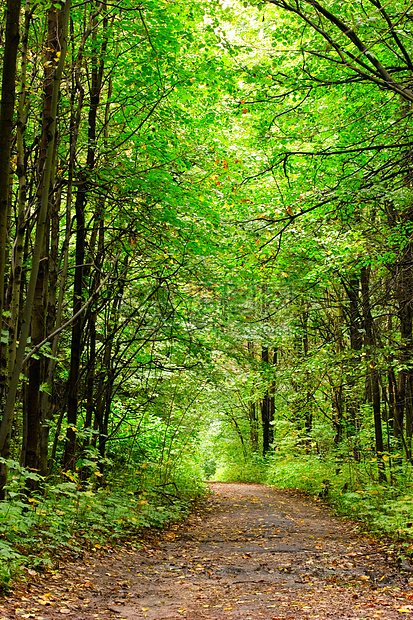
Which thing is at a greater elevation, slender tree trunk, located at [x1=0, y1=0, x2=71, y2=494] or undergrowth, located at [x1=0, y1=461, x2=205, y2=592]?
slender tree trunk, located at [x1=0, y1=0, x2=71, y2=494]

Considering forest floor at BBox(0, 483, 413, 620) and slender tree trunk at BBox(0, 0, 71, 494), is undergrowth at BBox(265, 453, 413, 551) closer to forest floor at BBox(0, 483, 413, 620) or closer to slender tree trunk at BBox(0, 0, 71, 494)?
forest floor at BBox(0, 483, 413, 620)

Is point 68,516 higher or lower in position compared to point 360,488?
higher

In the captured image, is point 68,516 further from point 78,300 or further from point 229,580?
point 78,300

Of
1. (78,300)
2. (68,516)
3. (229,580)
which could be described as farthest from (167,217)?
(229,580)

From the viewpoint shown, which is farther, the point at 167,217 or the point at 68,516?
the point at 167,217

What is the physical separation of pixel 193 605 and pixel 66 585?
1235mm

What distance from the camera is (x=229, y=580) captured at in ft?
18.4

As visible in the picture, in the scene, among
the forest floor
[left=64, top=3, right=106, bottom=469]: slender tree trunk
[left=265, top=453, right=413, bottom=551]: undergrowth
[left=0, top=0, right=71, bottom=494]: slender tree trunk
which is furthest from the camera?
[left=265, top=453, right=413, bottom=551]: undergrowth

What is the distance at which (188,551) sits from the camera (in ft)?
23.0

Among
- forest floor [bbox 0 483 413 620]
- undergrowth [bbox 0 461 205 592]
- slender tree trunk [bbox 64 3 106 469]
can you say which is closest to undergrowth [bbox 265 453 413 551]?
forest floor [bbox 0 483 413 620]

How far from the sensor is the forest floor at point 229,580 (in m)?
4.19

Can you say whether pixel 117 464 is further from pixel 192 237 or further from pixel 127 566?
pixel 192 237

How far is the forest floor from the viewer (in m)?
4.19

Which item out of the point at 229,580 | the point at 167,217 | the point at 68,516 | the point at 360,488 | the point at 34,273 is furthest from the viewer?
the point at 360,488
